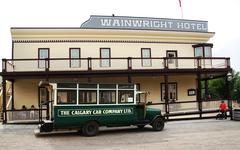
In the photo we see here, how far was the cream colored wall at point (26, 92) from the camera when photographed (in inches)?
1171

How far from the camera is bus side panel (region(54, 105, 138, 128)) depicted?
1884 cm

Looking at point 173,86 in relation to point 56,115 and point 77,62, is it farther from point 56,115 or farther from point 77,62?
point 56,115

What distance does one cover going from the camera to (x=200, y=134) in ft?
61.7

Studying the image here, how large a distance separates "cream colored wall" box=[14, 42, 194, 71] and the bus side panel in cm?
952

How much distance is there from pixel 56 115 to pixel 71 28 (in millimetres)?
12718

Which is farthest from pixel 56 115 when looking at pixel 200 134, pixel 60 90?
pixel 200 134

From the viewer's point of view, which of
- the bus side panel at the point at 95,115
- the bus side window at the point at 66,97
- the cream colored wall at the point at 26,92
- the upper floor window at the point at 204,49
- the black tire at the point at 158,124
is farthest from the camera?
Result: the upper floor window at the point at 204,49

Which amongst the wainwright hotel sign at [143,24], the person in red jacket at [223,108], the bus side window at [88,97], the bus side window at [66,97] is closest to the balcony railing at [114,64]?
the wainwright hotel sign at [143,24]

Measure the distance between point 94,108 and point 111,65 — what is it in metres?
10.5

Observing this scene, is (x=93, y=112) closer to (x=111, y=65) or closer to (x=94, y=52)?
(x=111, y=65)

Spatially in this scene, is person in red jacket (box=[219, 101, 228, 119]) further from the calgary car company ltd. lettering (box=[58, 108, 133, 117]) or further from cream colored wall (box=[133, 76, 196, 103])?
the calgary car company ltd. lettering (box=[58, 108, 133, 117])

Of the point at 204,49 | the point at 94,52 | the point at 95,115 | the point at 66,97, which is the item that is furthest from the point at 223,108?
the point at 66,97

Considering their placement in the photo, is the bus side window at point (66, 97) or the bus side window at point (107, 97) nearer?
the bus side window at point (66, 97)

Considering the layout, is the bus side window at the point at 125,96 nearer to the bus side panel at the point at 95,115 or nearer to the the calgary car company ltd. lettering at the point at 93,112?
the bus side panel at the point at 95,115
